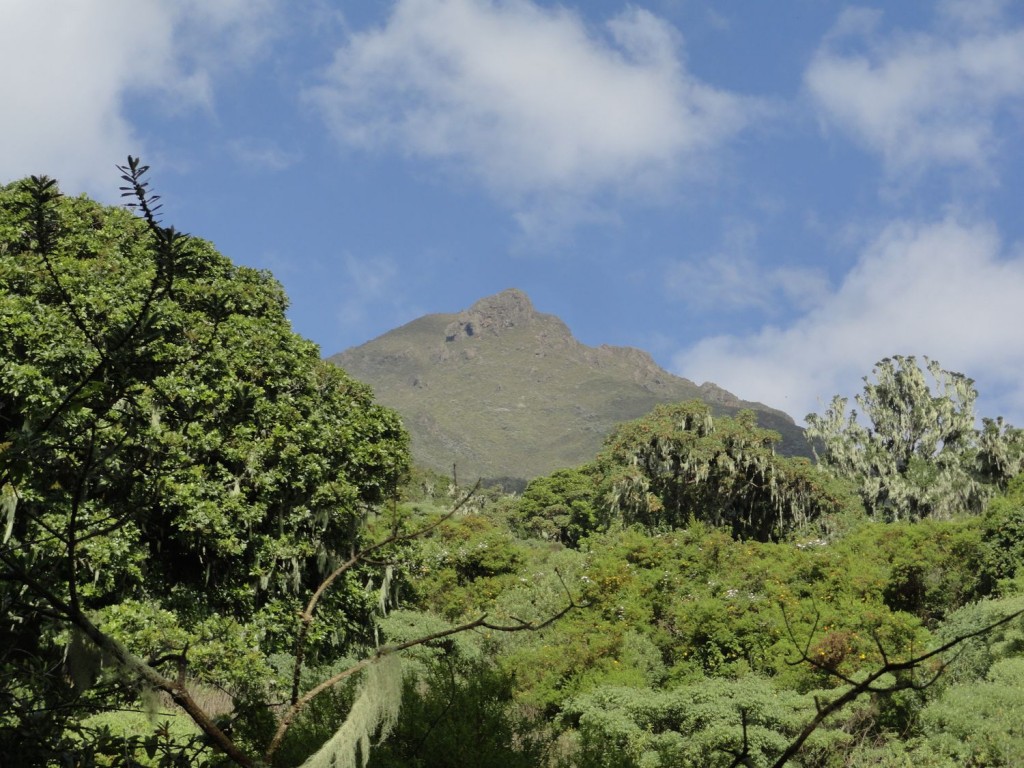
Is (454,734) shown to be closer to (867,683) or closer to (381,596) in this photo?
(867,683)

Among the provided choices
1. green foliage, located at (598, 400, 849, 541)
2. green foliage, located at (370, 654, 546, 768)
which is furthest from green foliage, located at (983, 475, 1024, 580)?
green foliage, located at (598, 400, 849, 541)

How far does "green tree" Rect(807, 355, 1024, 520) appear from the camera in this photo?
4059 cm

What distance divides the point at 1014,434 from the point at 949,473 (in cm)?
353

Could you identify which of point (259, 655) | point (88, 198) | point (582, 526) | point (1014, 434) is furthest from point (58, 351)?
point (1014, 434)

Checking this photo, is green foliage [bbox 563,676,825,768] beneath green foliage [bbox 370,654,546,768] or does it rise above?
beneath

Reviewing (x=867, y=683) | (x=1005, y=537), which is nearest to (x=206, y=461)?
(x=867, y=683)

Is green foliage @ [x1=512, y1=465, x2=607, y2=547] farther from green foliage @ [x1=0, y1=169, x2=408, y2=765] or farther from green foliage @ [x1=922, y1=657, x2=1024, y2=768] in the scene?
green foliage @ [x1=922, y1=657, x2=1024, y2=768]

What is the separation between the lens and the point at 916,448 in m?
45.3

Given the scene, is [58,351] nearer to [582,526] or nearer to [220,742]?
[220,742]

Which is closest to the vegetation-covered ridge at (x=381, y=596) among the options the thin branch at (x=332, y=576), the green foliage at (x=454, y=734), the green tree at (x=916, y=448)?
the green foliage at (x=454, y=734)

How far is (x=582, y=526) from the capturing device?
158ft

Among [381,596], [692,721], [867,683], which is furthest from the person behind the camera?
[381,596]

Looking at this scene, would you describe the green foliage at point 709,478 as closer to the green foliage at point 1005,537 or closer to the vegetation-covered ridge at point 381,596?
Answer: the vegetation-covered ridge at point 381,596

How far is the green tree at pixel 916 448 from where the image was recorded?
4059 centimetres
